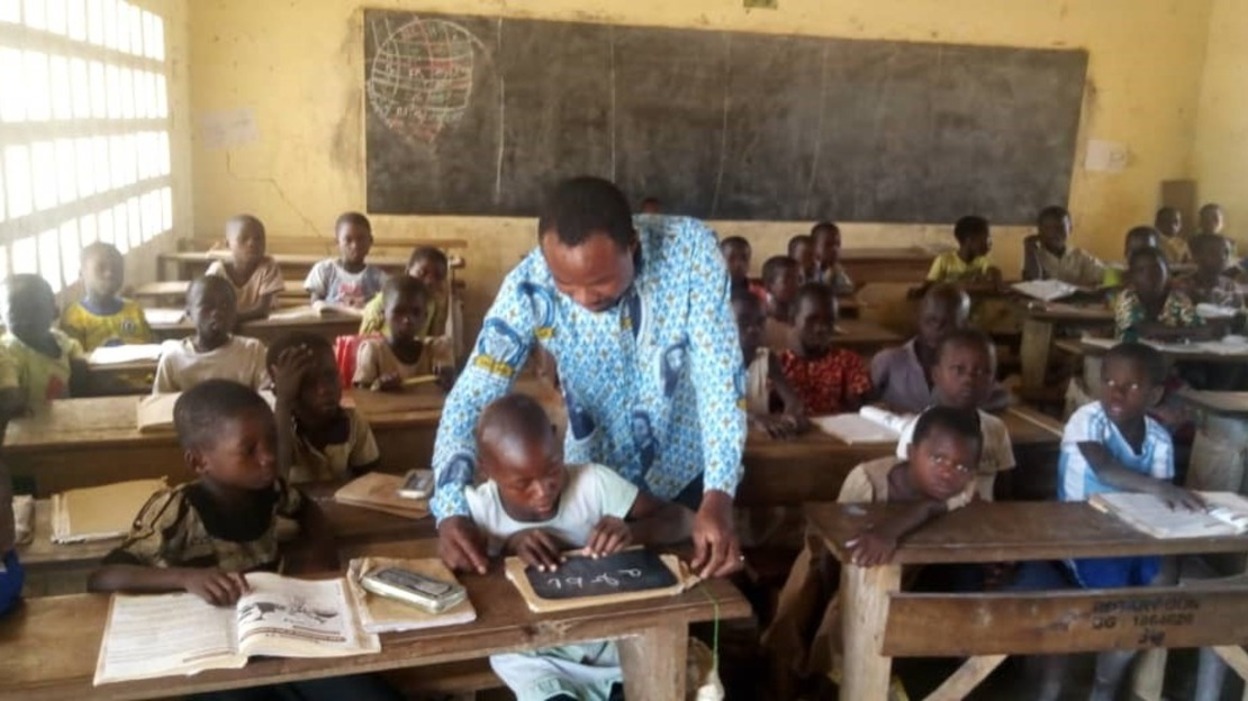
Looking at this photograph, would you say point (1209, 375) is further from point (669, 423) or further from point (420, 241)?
point (420, 241)

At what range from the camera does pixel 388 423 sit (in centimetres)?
281

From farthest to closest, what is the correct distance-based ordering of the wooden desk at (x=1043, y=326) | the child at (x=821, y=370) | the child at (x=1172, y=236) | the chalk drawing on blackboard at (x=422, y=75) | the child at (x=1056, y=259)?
the child at (x=1172, y=236) < the child at (x=1056, y=259) < the chalk drawing on blackboard at (x=422, y=75) < the wooden desk at (x=1043, y=326) < the child at (x=821, y=370)

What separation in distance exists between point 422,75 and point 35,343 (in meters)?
3.50

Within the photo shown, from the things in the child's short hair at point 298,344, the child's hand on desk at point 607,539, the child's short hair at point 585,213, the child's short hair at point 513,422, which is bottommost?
the child's hand on desk at point 607,539

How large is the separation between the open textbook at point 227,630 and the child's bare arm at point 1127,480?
1.80 meters

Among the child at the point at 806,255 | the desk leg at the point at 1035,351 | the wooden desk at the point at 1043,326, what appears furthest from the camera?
the child at the point at 806,255

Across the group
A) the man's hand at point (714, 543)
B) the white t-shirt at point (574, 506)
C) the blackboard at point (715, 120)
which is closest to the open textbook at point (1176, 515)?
the man's hand at point (714, 543)

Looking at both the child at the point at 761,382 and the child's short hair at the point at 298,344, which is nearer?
the child's short hair at the point at 298,344

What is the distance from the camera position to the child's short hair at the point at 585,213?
65.2 inches

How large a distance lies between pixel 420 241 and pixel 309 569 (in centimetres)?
455

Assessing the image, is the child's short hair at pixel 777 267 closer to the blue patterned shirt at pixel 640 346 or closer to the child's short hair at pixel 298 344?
the child's short hair at pixel 298 344

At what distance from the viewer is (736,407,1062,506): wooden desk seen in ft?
9.21

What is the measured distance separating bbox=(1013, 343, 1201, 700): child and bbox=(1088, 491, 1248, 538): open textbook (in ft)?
0.52

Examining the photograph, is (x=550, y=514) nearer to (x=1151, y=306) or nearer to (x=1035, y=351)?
(x=1151, y=306)
